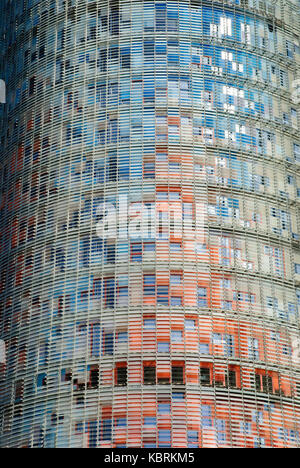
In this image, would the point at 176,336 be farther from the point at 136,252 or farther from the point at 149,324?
the point at 136,252

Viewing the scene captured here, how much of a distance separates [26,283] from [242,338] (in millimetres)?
19160

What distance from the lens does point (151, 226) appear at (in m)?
88.3

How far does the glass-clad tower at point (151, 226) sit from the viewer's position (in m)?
82.6

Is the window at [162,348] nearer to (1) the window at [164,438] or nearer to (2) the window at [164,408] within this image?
(2) the window at [164,408]

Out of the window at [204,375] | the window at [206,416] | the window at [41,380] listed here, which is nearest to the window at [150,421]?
the window at [206,416]

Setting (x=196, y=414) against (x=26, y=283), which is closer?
(x=196, y=414)

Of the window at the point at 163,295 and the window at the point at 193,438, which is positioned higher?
the window at the point at 163,295

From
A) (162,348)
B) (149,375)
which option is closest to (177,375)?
(149,375)

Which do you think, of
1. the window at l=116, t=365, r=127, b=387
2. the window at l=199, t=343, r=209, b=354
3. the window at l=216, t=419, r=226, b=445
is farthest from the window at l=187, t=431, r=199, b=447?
the window at l=199, t=343, r=209, b=354

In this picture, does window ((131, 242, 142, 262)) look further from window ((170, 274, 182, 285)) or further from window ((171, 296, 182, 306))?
window ((171, 296, 182, 306))

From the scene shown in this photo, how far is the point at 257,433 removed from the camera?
81.7m

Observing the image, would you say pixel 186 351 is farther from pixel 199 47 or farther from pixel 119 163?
pixel 199 47
